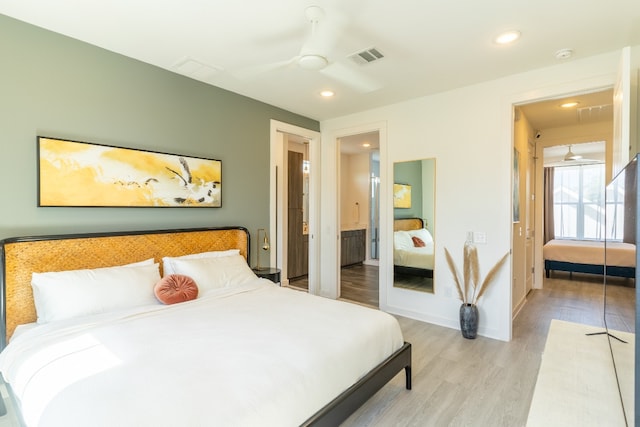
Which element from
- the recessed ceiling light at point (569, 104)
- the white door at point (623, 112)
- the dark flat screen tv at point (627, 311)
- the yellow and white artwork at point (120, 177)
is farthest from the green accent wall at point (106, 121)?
the recessed ceiling light at point (569, 104)

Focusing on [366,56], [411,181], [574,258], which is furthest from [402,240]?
[574,258]

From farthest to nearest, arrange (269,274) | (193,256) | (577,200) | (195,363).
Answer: (577,200), (269,274), (193,256), (195,363)

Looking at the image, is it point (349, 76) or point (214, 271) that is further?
point (214, 271)

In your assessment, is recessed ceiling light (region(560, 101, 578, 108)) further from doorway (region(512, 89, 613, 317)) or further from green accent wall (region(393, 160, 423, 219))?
green accent wall (region(393, 160, 423, 219))

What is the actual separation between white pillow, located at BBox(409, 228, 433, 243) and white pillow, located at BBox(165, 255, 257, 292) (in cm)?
208

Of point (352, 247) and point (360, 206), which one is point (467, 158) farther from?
point (360, 206)

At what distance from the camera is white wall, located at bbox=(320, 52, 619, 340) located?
3.15 meters

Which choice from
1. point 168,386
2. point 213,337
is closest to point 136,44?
point 213,337

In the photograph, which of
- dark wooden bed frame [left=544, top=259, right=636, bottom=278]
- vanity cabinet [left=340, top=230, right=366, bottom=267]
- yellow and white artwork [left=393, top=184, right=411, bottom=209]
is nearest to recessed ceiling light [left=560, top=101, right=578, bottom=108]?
yellow and white artwork [left=393, top=184, right=411, bottom=209]

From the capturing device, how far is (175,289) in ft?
8.43

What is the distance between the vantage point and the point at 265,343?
5.85 ft

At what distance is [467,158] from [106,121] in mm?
3583

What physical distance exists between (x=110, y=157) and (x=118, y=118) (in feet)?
1.20

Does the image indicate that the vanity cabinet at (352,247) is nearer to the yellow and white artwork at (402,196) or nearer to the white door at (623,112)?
the yellow and white artwork at (402,196)
